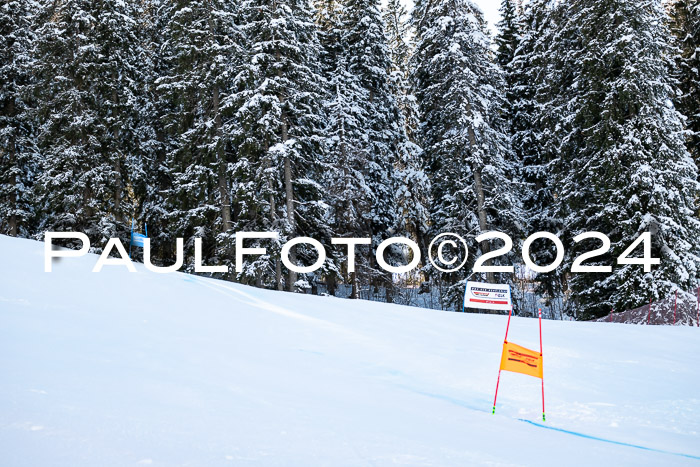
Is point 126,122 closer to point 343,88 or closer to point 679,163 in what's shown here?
point 343,88

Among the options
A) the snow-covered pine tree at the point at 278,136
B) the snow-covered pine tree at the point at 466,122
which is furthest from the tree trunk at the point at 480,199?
the snow-covered pine tree at the point at 278,136

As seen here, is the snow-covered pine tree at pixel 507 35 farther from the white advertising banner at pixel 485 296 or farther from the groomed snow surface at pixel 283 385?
the groomed snow surface at pixel 283 385

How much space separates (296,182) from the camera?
70.0 ft

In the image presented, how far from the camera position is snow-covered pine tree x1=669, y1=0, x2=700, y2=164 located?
24.2 m

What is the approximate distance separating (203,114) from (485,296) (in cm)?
1366

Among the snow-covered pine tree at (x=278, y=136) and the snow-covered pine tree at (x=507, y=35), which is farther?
the snow-covered pine tree at (x=507, y=35)

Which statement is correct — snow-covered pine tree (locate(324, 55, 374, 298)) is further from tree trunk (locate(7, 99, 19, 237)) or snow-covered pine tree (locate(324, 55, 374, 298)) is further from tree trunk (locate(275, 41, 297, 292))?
tree trunk (locate(7, 99, 19, 237))

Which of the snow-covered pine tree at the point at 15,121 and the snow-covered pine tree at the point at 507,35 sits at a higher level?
the snow-covered pine tree at the point at 507,35

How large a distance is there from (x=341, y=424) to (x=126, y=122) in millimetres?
21749

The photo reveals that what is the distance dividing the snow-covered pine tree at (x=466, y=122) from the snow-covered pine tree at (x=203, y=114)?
7.88 metres

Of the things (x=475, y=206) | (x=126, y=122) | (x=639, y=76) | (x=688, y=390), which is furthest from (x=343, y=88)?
(x=688, y=390)

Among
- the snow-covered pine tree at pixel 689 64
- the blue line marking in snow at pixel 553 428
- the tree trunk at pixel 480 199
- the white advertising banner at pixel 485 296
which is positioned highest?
the snow-covered pine tree at pixel 689 64

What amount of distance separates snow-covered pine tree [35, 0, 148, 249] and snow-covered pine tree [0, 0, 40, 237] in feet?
3.81

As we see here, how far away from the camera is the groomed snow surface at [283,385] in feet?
15.2
